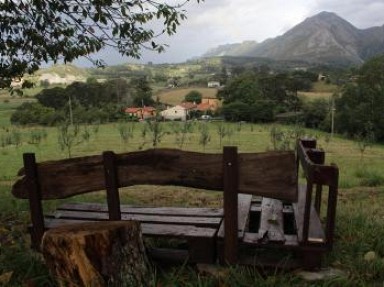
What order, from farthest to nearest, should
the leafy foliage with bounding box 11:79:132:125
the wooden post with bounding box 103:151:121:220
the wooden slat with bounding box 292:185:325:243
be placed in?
the leafy foliage with bounding box 11:79:132:125, the wooden post with bounding box 103:151:121:220, the wooden slat with bounding box 292:185:325:243

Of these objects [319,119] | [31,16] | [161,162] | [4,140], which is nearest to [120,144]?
[4,140]

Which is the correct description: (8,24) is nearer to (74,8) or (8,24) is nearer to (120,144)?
(74,8)

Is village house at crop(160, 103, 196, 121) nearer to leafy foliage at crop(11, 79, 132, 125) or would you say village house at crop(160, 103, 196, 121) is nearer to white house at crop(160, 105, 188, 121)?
white house at crop(160, 105, 188, 121)

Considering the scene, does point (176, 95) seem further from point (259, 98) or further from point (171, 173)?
point (171, 173)

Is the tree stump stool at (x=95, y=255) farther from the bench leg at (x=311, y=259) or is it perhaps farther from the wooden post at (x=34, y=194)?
A: the bench leg at (x=311, y=259)

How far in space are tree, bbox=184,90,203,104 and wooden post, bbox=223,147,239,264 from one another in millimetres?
111516

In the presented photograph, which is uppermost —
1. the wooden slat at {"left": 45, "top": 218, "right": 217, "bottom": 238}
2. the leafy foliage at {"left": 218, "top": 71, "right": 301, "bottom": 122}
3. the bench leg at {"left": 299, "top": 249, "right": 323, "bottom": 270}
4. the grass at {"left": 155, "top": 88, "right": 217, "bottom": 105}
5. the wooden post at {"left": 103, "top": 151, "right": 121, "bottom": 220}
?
the wooden post at {"left": 103, "top": 151, "right": 121, "bottom": 220}

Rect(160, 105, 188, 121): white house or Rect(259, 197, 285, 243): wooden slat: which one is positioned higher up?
Rect(259, 197, 285, 243): wooden slat

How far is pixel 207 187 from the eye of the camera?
4316 millimetres

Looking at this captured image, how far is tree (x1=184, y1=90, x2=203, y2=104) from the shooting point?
116875mm

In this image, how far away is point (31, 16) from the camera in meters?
8.78

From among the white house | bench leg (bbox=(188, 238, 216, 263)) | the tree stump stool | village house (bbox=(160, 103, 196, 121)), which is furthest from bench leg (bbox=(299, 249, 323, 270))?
the white house

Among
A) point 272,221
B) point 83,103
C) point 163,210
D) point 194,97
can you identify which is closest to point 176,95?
point 194,97

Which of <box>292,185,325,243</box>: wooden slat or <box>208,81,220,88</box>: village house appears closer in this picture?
<box>292,185,325,243</box>: wooden slat
